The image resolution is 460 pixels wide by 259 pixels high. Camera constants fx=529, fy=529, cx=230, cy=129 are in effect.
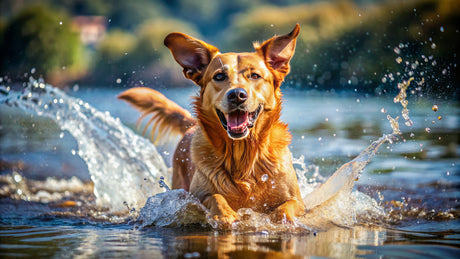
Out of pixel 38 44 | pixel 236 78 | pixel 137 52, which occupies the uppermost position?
pixel 38 44

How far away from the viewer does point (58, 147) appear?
9.14 metres

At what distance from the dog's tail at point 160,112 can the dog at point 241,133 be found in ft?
3.34

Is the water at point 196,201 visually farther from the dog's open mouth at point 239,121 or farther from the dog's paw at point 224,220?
the dog's open mouth at point 239,121

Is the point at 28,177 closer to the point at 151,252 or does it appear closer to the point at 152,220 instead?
the point at 152,220

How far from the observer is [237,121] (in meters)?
3.74

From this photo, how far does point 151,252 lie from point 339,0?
Result: 14.7 metres

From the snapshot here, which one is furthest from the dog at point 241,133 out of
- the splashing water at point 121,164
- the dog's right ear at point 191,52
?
the splashing water at point 121,164

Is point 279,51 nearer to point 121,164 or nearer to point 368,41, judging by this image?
point 121,164

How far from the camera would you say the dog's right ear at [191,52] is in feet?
13.3

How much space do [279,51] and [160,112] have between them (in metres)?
1.64

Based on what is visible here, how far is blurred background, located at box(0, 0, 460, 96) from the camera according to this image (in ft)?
40.2

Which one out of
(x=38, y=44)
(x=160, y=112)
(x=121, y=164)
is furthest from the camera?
(x=38, y=44)

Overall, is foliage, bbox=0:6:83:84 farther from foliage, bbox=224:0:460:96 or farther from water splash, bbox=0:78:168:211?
water splash, bbox=0:78:168:211

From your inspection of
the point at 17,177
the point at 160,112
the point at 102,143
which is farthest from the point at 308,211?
the point at 17,177
